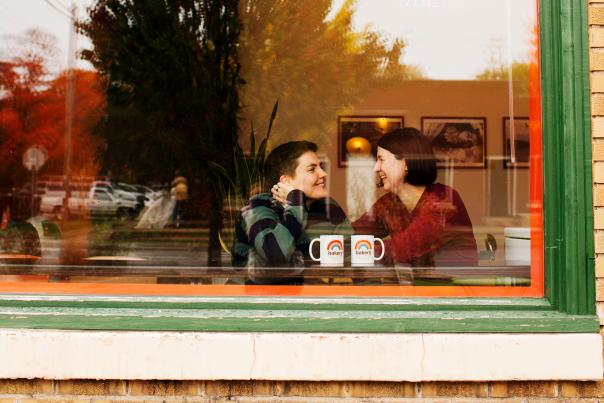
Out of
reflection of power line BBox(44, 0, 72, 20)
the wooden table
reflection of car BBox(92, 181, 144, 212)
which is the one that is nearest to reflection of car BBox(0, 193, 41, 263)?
the wooden table

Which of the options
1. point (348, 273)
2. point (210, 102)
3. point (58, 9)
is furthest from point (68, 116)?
point (348, 273)

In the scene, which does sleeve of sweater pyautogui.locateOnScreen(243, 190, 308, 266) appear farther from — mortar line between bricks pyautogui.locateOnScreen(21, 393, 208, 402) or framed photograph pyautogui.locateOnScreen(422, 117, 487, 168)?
framed photograph pyautogui.locateOnScreen(422, 117, 487, 168)

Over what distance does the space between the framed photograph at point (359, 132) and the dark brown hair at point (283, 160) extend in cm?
432

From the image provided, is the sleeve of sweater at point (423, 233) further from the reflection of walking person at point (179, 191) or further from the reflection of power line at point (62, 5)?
the reflection of power line at point (62, 5)

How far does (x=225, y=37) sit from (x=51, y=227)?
11.0 feet

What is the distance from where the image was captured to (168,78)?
626 centimetres

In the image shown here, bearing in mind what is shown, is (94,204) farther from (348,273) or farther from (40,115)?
(348,273)

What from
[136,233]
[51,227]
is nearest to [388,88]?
[136,233]

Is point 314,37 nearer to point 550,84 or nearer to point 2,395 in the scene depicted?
point 550,84

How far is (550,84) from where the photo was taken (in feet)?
6.52

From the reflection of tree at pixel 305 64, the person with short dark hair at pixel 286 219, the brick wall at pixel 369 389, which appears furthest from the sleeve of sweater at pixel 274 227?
the reflection of tree at pixel 305 64

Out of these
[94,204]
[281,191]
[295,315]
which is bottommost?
[295,315]

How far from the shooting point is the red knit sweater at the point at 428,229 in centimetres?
233

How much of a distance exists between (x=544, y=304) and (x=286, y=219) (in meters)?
1.01
